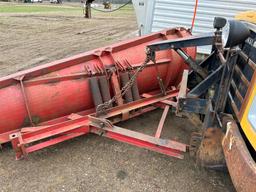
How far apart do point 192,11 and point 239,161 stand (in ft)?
16.2

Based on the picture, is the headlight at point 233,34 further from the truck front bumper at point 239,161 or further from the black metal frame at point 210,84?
the truck front bumper at point 239,161

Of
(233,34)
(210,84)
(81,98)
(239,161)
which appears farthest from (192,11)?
(239,161)

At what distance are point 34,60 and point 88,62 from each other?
405cm

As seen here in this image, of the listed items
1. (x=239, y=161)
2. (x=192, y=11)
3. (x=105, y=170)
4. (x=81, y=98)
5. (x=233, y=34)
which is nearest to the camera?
(x=239, y=161)

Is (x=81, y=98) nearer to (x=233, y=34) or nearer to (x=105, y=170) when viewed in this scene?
(x=105, y=170)

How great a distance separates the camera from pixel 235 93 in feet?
7.70

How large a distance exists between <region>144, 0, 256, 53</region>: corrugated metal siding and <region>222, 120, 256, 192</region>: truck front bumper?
438cm

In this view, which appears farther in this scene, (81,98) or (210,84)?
(81,98)

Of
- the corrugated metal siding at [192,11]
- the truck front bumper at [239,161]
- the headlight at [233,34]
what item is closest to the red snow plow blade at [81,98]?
the truck front bumper at [239,161]

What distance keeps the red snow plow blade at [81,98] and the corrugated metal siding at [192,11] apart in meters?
2.57

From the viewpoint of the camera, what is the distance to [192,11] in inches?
238

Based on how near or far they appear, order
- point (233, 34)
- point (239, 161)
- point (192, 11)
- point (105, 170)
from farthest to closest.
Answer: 1. point (192, 11)
2. point (105, 170)
3. point (233, 34)
4. point (239, 161)

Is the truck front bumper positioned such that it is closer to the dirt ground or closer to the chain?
the dirt ground

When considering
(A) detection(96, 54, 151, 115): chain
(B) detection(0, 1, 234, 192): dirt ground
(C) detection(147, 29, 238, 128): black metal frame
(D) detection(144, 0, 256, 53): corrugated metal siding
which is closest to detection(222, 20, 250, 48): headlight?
(C) detection(147, 29, 238, 128): black metal frame
